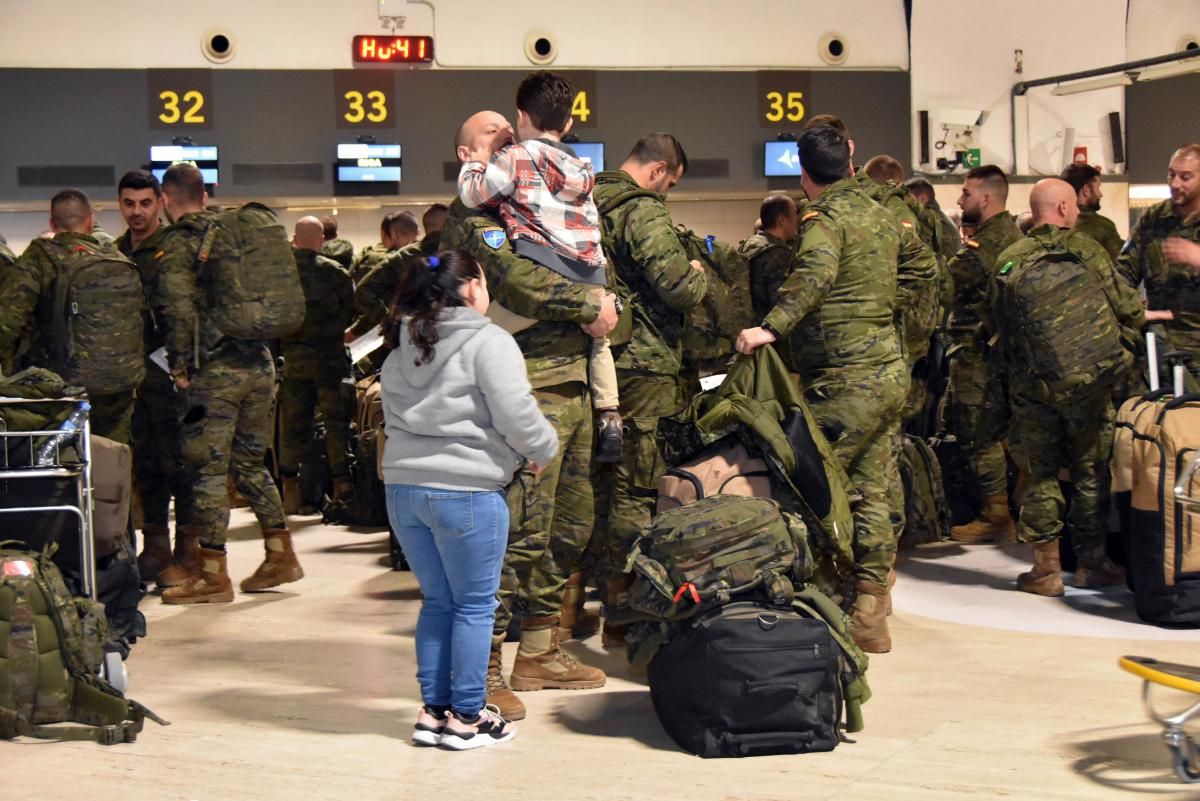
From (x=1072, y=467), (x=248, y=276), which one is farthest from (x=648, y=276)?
(x=1072, y=467)

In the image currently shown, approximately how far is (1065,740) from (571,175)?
2.13 metres

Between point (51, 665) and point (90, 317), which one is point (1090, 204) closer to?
point (90, 317)

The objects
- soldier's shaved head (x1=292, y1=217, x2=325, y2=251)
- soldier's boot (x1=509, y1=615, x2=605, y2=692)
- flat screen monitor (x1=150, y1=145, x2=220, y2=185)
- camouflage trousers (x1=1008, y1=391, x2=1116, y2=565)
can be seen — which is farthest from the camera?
flat screen monitor (x1=150, y1=145, x2=220, y2=185)

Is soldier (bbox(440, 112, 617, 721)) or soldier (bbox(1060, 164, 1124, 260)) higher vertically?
soldier (bbox(1060, 164, 1124, 260))

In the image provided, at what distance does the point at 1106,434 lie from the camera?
20.2 feet

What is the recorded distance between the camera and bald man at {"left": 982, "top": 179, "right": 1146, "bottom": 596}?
5949 millimetres

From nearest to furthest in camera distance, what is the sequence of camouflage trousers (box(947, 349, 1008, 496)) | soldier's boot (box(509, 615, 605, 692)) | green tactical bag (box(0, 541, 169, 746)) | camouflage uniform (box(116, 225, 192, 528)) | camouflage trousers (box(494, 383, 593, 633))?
1. green tactical bag (box(0, 541, 169, 746))
2. camouflage trousers (box(494, 383, 593, 633))
3. soldier's boot (box(509, 615, 605, 692))
4. camouflage uniform (box(116, 225, 192, 528))
5. camouflage trousers (box(947, 349, 1008, 496))

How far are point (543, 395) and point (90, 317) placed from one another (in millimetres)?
2531

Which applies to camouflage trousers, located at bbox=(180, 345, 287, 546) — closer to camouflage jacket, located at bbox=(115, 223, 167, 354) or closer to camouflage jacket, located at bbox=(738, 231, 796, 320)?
camouflage jacket, located at bbox=(115, 223, 167, 354)

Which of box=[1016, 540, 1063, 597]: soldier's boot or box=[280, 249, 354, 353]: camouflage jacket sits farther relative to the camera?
box=[280, 249, 354, 353]: camouflage jacket

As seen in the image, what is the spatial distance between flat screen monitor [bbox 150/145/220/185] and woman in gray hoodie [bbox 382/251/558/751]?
963 centimetres

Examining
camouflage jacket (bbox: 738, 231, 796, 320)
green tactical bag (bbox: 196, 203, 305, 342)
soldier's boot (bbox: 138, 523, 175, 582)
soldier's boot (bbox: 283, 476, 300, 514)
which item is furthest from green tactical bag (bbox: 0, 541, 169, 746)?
soldier's boot (bbox: 283, 476, 300, 514)

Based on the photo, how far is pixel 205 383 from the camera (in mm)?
6309

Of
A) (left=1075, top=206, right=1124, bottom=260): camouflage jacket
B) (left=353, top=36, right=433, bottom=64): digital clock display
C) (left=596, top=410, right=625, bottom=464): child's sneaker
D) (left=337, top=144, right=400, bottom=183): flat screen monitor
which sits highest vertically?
(left=353, top=36, right=433, bottom=64): digital clock display
